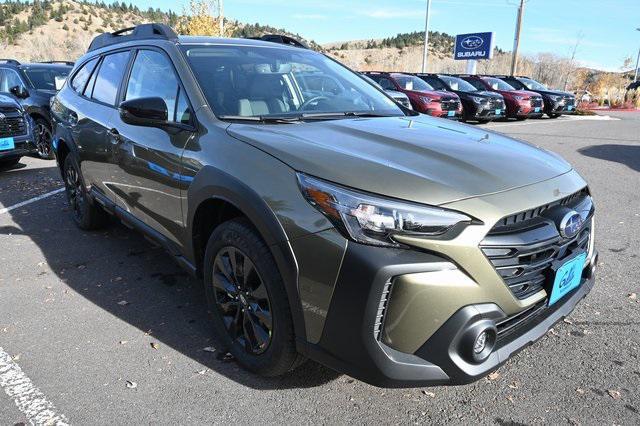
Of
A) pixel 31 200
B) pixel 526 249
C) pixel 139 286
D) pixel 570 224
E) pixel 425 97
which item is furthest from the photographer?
pixel 425 97

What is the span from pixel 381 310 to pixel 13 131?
25.4 feet

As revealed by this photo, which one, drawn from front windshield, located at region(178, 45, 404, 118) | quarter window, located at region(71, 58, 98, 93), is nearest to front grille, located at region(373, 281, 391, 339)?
front windshield, located at region(178, 45, 404, 118)

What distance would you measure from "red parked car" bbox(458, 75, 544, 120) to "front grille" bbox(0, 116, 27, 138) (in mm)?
15458

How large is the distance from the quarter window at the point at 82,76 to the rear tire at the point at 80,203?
26.4 inches

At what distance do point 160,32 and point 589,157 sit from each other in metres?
8.88

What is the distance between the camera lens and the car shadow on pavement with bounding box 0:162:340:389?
9.12ft

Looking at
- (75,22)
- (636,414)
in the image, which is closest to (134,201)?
(636,414)

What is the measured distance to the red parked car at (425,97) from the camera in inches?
581

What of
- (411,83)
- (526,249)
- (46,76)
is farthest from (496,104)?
(526,249)

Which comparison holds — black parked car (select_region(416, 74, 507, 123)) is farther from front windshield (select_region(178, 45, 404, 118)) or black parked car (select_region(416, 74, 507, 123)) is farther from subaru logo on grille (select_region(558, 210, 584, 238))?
subaru logo on grille (select_region(558, 210, 584, 238))

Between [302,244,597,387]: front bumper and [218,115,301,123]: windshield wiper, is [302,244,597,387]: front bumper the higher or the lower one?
the lower one

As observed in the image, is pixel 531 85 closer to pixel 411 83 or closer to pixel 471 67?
pixel 411 83

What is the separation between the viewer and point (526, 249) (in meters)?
2.08

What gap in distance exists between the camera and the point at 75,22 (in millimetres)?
63656
